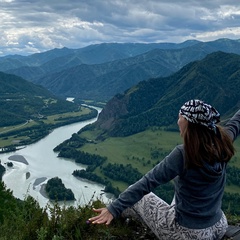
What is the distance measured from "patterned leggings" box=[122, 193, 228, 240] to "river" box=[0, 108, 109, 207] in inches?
2044

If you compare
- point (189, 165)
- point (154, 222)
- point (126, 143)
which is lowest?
point (126, 143)

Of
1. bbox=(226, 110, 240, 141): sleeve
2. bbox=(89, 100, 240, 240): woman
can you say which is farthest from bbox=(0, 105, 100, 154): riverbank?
bbox=(89, 100, 240, 240): woman

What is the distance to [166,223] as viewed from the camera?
4.90 meters

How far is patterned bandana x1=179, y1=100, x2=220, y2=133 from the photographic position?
4141 millimetres

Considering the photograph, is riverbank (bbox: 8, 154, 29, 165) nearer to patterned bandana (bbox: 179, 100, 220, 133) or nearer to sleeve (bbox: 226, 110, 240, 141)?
sleeve (bbox: 226, 110, 240, 141)

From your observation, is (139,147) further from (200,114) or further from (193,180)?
(200,114)

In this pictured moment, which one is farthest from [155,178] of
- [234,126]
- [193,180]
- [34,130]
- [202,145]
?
[34,130]

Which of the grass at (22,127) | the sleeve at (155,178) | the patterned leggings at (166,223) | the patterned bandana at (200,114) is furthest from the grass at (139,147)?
the patterned bandana at (200,114)

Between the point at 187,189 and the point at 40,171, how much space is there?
281 ft

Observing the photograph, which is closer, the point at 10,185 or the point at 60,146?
the point at 10,185

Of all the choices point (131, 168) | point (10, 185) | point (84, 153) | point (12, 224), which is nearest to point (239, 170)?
point (131, 168)

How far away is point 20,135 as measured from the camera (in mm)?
142875

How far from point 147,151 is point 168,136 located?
20.7 m

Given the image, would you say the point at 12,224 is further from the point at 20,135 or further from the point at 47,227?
the point at 20,135
